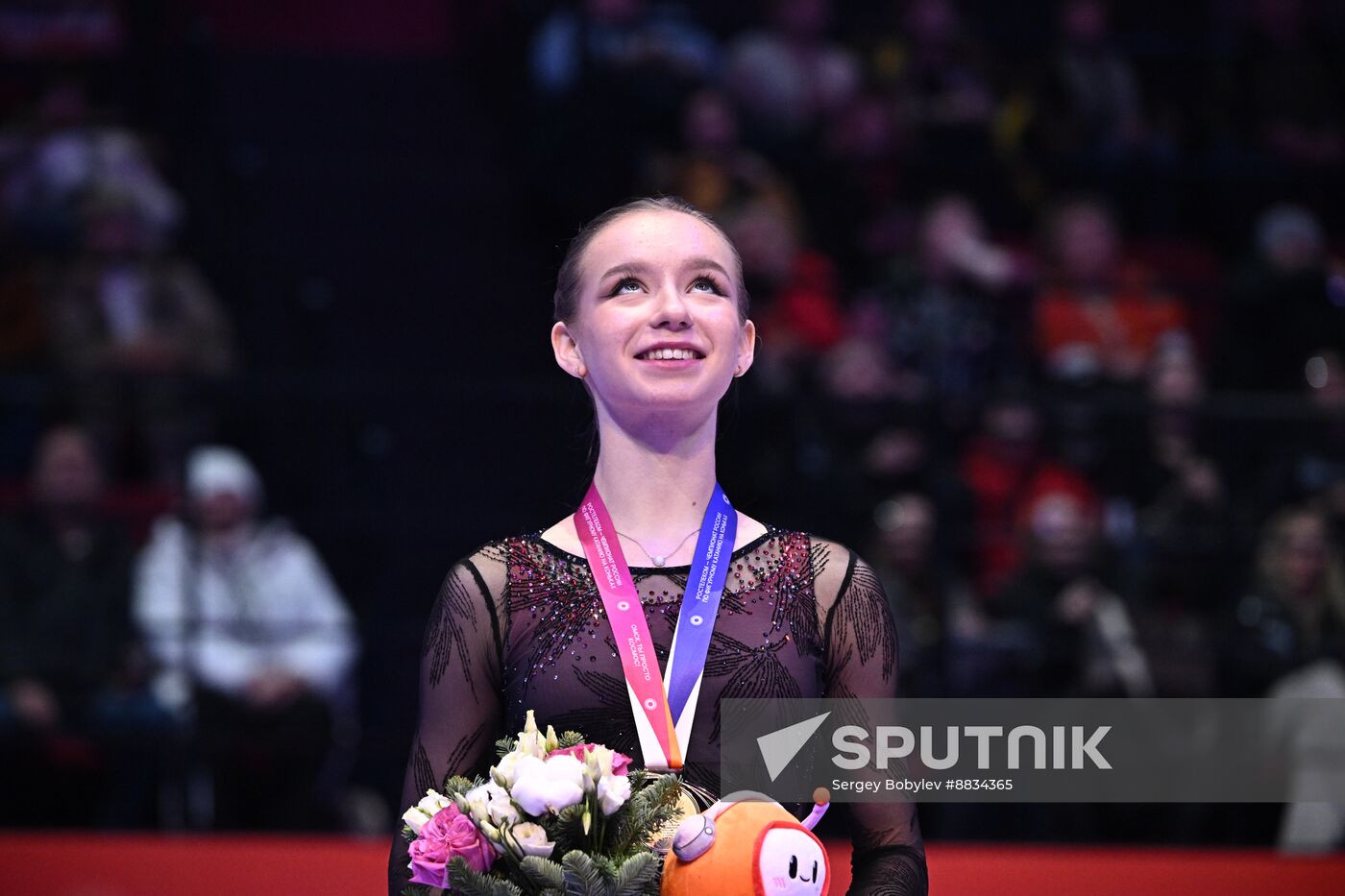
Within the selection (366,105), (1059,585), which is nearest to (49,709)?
(1059,585)

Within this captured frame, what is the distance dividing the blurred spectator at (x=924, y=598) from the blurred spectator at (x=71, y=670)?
7.08ft

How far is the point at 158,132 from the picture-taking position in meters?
7.32

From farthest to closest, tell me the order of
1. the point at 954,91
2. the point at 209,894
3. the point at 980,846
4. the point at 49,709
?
1. the point at 954,91
2. the point at 49,709
3. the point at 980,846
4. the point at 209,894

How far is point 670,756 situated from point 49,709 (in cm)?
360

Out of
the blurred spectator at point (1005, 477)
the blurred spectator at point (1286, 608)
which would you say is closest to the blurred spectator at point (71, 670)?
the blurred spectator at point (1005, 477)

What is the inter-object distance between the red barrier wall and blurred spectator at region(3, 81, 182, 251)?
2.98 m

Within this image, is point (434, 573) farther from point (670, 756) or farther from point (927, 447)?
point (670, 756)

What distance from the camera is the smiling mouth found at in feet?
6.70

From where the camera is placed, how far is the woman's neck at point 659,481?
209 cm

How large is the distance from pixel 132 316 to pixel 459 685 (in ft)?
15.4

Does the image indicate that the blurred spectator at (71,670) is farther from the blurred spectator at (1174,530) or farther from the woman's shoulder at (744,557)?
the woman's shoulder at (744,557)

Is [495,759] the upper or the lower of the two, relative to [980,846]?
upper

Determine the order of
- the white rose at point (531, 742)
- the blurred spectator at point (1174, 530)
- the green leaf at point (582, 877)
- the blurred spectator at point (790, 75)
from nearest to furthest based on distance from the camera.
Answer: the green leaf at point (582, 877) < the white rose at point (531, 742) < the blurred spectator at point (1174, 530) < the blurred spectator at point (790, 75)

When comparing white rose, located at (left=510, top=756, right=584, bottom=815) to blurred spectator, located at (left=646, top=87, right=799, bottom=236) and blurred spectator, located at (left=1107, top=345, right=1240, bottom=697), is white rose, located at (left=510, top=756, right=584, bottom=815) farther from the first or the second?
blurred spectator, located at (left=646, top=87, right=799, bottom=236)
